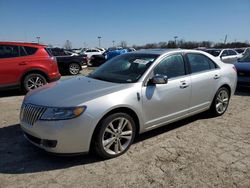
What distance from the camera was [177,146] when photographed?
4.40 meters

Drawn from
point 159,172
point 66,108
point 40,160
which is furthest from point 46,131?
point 159,172

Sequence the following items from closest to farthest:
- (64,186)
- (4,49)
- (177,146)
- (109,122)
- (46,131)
A: (64,186)
(46,131)
(109,122)
(177,146)
(4,49)

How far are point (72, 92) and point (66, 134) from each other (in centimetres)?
72

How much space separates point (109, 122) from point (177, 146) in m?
1.30

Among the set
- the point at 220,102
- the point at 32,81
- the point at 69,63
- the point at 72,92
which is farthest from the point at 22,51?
the point at 69,63

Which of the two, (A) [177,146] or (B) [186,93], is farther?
(B) [186,93]

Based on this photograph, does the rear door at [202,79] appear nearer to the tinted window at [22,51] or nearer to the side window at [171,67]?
the side window at [171,67]

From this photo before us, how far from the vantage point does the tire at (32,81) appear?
8.52 m

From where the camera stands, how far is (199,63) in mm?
5438

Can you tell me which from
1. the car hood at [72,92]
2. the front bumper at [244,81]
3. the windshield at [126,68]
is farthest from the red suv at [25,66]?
the front bumper at [244,81]

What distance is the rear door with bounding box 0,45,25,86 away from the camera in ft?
26.8

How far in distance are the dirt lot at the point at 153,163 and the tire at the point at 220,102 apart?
2.11 ft

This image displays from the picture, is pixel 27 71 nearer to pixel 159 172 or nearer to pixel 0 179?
pixel 0 179

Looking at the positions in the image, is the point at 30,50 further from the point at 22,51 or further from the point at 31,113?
the point at 31,113
